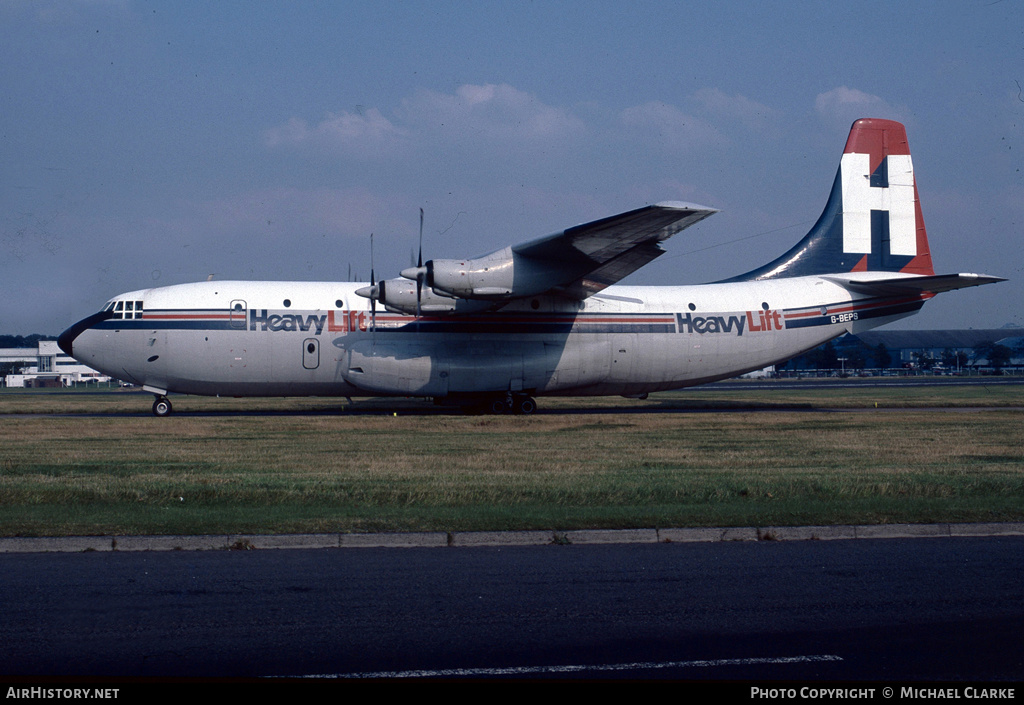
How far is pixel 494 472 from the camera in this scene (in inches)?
606

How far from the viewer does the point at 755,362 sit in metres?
32.1

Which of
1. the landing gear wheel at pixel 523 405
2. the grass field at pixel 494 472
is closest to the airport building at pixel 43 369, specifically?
the landing gear wheel at pixel 523 405

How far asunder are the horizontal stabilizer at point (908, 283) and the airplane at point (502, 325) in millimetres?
68

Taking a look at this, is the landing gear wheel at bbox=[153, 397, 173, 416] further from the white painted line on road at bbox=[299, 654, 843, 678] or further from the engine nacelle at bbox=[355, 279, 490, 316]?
the white painted line on road at bbox=[299, 654, 843, 678]

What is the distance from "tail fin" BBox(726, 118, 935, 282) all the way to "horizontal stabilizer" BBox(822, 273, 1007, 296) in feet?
4.48

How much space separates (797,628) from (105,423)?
24.4 m

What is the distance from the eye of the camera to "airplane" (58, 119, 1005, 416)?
27.3 metres

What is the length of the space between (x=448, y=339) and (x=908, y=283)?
16.2 metres

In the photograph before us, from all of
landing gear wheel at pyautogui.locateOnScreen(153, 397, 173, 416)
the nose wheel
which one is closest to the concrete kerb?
the nose wheel

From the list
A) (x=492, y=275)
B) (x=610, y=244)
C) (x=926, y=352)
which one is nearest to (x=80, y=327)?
(x=492, y=275)

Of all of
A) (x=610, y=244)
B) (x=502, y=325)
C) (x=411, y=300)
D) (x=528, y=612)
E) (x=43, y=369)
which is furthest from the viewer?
(x=43, y=369)

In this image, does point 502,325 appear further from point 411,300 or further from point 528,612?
point 528,612

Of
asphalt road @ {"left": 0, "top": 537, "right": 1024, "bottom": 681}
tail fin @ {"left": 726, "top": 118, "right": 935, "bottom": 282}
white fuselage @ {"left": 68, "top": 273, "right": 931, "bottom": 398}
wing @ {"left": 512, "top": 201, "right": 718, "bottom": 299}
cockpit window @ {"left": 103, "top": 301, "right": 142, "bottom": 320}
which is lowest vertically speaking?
asphalt road @ {"left": 0, "top": 537, "right": 1024, "bottom": 681}

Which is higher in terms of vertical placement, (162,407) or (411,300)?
(411,300)
